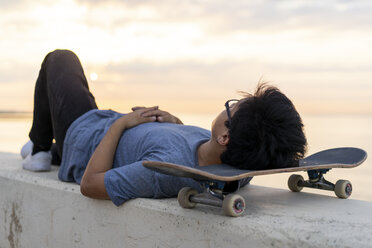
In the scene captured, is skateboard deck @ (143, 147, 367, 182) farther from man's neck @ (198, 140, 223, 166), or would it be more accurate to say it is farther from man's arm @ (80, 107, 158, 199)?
man's arm @ (80, 107, 158, 199)

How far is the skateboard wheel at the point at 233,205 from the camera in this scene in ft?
5.46

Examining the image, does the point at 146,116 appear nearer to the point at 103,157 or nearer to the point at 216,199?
the point at 103,157

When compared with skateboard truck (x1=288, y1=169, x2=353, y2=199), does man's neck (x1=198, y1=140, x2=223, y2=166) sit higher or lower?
higher

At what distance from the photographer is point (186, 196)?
5.90 feet

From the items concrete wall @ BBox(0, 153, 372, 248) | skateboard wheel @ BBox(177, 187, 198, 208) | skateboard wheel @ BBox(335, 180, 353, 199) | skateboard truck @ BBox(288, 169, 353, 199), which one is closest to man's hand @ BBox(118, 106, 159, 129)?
concrete wall @ BBox(0, 153, 372, 248)

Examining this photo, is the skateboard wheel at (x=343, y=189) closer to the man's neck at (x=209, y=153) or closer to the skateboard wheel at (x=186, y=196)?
the man's neck at (x=209, y=153)

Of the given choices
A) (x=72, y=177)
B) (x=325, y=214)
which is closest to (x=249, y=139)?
(x=325, y=214)

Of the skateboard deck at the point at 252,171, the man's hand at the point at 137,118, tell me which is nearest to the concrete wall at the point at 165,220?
the skateboard deck at the point at 252,171

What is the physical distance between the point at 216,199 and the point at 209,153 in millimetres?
347

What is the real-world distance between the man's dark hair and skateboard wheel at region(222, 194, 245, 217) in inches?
8.9

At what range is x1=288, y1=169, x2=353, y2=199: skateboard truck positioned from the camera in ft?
6.98

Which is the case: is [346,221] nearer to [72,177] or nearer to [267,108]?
[267,108]

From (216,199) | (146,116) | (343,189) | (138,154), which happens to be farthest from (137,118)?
(343,189)

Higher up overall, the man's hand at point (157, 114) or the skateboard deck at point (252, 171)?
the man's hand at point (157, 114)
